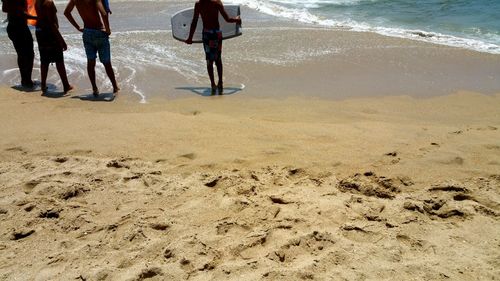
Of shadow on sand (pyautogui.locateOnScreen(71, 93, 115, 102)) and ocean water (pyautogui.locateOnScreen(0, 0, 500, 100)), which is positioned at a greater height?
ocean water (pyautogui.locateOnScreen(0, 0, 500, 100))

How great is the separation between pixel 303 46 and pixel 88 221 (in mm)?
6057

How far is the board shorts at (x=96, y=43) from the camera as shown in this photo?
5.88 metres

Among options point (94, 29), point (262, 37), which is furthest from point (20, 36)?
point (262, 37)

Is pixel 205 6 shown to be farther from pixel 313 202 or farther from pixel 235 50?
pixel 313 202

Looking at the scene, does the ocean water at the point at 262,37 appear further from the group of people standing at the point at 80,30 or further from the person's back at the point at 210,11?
the person's back at the point at 210,11

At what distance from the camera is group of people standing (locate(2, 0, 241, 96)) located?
586 cm

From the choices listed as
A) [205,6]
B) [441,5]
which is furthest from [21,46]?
[441,5]

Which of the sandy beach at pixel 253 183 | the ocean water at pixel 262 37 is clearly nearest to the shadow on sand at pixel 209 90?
the sandy beach at pixel 253 183

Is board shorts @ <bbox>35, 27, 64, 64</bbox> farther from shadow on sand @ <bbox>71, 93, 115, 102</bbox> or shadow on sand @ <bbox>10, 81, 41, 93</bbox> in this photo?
shadow on sand @ <bbox>71, 93, 115, 102</bbox>

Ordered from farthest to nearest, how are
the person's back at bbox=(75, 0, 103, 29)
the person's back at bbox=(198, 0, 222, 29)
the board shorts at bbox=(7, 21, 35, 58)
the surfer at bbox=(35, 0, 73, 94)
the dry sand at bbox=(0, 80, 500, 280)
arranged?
the board shorts at bbox=(7, 21, 35, 58)
the person's back at bbox=(198, 0, 222, 29)
the surfer at bbox=(35, 0, 73, 94)
the person's back at bbox=(75, 0, 103, 29)
the dry sand at bbox=(0, 80, 500, 280)

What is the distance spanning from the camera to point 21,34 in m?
6.37

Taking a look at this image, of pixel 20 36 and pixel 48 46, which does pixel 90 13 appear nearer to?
pixel 48 46

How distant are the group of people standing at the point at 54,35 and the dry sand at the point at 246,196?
1118mm

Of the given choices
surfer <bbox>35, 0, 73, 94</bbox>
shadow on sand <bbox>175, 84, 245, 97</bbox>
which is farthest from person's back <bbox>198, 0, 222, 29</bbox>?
surfer <bbox>35, 0, 73, 94</bbox>
